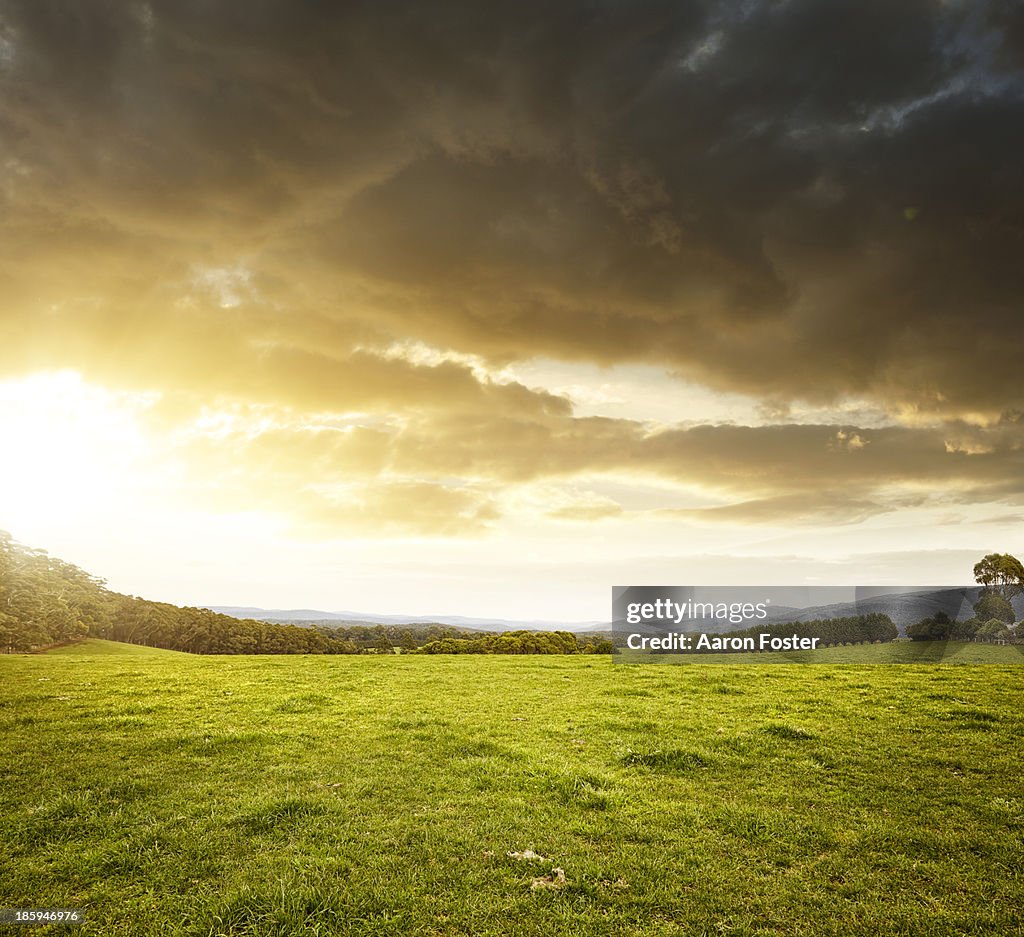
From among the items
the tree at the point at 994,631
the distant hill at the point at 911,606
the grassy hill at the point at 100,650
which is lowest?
the grassy hill at the point at 100,650

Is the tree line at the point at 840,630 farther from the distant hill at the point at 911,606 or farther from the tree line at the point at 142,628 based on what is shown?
the tree line at the point at 142,628

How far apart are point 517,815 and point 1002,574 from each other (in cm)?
6410

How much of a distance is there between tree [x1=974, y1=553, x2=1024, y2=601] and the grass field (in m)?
40.3

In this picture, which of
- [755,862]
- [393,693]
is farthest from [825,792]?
[393,693]

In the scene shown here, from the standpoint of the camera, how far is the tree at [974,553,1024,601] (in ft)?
167

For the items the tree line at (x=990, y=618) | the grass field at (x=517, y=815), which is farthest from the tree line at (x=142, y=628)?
the grass field at (x=517, y=815)

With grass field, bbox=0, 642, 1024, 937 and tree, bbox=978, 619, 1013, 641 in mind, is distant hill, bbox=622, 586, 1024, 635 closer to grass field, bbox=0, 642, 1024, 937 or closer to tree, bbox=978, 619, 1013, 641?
tree, bbox=978, 619, 1013, 641

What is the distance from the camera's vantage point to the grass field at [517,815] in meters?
7.91

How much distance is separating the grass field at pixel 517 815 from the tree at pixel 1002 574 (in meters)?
40.3

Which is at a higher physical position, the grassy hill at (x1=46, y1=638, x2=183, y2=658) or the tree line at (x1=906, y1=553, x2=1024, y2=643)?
the tree line at (x1=906, y1=553, x2=1024, y2=643)

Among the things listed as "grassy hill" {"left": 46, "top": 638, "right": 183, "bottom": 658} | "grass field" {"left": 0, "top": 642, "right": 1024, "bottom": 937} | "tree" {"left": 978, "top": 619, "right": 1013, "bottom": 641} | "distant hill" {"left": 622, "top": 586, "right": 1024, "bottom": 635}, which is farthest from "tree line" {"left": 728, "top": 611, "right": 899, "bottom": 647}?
"grassy hill" {"left": 46, "top": 638, "right": 183, "bottom": 658}

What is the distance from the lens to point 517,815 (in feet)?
35.6

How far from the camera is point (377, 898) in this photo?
318 inches

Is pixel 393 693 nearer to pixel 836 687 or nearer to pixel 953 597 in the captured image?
pixel 836 687
